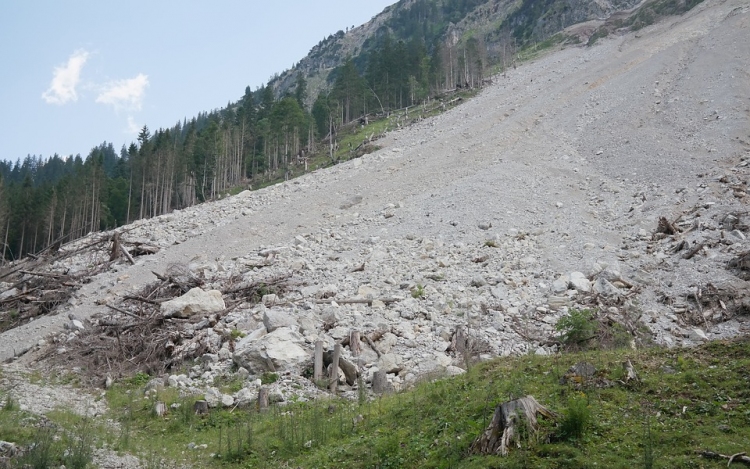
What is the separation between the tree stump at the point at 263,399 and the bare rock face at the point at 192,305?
5.14 meters

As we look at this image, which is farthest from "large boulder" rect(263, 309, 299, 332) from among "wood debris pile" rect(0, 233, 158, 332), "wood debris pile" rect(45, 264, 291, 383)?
"wood debris pile" rect(0, 233, 158, 332)

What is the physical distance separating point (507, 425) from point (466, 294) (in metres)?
9.64

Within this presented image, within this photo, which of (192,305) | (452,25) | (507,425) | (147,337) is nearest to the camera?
(507,425)

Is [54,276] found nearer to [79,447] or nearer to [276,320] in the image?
[276,320]

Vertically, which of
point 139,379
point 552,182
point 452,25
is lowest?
point 139,379

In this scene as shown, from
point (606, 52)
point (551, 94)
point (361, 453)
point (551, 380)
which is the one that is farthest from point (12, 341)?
point (606, 52)

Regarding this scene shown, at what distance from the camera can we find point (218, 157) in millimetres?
65188

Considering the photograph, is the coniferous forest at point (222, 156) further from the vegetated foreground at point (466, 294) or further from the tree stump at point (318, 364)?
the tree stump at point (318, 364)

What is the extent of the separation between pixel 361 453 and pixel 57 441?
5.57 meters

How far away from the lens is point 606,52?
59812 millimetres

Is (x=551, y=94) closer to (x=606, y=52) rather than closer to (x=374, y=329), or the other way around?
(x=606, y=52)

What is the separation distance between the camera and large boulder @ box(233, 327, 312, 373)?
508 inches

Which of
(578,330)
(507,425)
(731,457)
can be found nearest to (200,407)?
(507,425)

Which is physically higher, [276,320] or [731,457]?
[276,320]
